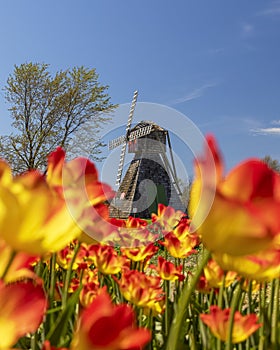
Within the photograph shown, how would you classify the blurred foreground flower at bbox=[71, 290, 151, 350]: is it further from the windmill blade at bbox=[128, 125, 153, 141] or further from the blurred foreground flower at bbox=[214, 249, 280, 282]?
the windmill blade at bbox=[128, 125, 153, 141]

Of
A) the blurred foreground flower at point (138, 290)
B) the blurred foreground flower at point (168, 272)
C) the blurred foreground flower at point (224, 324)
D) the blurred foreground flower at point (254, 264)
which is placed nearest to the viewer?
the blurred foreground flower at point (254, 264)

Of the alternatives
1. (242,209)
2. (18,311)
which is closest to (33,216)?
(18,311)

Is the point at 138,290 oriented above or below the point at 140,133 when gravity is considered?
below

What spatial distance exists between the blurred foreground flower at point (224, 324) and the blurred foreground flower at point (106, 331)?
514 millimetres

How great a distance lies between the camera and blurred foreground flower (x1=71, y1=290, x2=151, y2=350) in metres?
0.38

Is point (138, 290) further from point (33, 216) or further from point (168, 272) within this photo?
point (33, 216)

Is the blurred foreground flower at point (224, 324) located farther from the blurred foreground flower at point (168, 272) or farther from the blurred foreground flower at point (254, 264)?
the blurred foreground flower at point (168, 272)

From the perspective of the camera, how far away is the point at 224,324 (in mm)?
923

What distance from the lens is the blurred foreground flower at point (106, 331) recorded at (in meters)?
0.38

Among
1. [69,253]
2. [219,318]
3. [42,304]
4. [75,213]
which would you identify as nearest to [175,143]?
[69,253]

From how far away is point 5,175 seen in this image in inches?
21.4

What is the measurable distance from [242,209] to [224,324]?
53 cm

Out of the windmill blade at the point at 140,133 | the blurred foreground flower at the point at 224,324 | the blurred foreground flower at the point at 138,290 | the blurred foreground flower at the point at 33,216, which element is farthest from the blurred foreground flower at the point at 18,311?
the windmill blade at the point at 140,133

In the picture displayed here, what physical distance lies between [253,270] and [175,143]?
4.01ft
